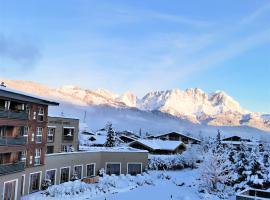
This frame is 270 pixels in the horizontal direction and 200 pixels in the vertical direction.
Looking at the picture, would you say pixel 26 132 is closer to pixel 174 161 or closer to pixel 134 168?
pixel 134 168

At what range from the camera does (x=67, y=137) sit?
52.6 meters

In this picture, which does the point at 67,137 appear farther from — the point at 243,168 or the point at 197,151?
the point at 197,151

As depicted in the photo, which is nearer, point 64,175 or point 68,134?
point 64,175

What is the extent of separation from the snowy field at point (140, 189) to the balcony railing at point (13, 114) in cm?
770

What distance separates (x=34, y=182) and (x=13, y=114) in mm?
8810

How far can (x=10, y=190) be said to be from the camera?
33.4 meters

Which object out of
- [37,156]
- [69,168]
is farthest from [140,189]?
[37,156]

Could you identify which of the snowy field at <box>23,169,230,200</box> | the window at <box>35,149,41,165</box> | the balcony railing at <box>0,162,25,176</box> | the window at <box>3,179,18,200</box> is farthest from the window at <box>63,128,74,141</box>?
the window at <box>3,179,18,200</box>

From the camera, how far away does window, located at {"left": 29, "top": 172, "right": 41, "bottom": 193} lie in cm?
3869

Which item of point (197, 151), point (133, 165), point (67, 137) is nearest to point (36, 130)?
point (67, 137)

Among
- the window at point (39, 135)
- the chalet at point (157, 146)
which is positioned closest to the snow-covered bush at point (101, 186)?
the window at point (39, 135)

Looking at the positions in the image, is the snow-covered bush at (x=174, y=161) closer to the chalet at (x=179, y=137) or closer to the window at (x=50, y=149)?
the window at (x=50, y=149)

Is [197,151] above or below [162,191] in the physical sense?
above

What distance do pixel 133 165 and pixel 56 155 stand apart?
16.0 metres
